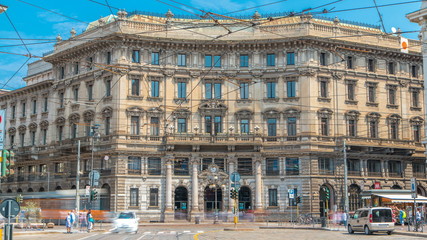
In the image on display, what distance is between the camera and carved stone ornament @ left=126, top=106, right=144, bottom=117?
189 ft

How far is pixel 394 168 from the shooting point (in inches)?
2450

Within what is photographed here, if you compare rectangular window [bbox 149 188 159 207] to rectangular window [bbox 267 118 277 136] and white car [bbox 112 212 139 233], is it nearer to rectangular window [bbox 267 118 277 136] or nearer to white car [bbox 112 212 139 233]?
rectangular window [bbox 267 118 277 136]

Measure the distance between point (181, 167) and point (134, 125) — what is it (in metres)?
5.98

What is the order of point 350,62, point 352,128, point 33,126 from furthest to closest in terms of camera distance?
1. point 33,126
2. point 350,62
3. point 352,128

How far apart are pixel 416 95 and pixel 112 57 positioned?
3189 centimetres

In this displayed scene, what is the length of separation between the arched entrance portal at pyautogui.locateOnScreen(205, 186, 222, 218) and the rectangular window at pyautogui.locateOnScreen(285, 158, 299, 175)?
676 centimetres

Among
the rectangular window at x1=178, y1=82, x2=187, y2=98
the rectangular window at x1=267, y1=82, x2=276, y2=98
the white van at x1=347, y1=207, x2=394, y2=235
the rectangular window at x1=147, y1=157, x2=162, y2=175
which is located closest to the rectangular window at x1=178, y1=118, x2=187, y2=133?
the rectangular window at x1=178, y1=82, x2=187, y2=98

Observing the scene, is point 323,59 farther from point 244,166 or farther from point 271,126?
point 244,166

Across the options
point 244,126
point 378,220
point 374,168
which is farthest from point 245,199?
point 378,220

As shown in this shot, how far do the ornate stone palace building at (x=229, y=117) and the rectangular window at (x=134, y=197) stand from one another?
10 centimetres

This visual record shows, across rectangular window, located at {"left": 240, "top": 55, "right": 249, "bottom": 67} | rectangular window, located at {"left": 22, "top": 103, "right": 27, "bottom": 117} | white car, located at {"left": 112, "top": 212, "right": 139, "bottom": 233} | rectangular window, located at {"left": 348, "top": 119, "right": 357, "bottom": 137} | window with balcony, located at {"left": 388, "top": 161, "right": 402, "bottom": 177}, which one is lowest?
white car, located at {"left": 112, "top": 212, "right": 139, "bottom": 233}

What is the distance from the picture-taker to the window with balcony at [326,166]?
58.2 meters

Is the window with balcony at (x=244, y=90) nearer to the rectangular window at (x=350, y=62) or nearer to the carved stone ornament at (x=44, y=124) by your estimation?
the rectangular window at (x=350, y=62)

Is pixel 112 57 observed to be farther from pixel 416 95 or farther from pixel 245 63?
pixel 416 95
